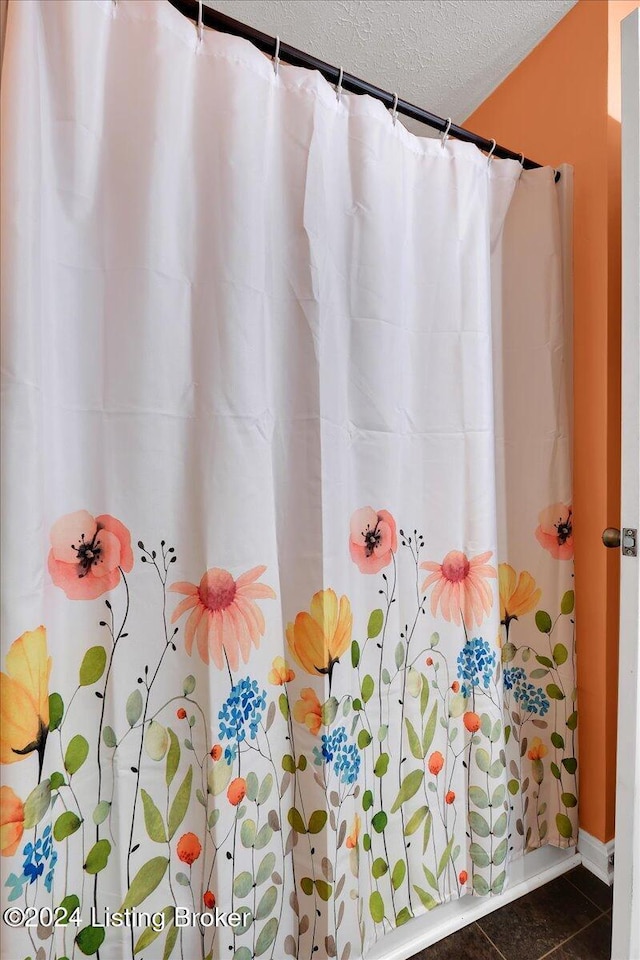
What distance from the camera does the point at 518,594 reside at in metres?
1.17

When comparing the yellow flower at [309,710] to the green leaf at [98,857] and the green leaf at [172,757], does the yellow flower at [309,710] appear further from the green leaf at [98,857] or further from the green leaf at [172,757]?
the green leaf at [98,857]

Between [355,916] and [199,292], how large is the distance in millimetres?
1245

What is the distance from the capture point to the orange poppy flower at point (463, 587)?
1026mm

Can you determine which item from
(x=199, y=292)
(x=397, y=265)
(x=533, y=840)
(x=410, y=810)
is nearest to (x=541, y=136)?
(x=397, y=265)

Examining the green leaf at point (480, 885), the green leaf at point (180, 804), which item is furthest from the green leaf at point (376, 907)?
the green leaf at point (180, 804)

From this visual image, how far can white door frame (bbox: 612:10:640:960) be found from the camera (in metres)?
0.85

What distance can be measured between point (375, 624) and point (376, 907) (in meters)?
0.60

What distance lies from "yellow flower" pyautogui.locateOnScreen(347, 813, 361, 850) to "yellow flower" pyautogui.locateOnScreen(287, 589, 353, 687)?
32cm

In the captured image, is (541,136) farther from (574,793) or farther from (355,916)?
(355,916)

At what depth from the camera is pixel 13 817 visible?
0.63m

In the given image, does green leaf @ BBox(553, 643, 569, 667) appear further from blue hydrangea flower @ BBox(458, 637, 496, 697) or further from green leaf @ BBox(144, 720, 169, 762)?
green leaf @ BBox(144, 720, 169, 762)

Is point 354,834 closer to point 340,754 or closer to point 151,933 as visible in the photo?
point 340,754

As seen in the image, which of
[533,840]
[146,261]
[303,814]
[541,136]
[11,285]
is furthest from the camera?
[541,136]

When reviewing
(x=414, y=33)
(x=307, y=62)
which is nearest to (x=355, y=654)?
(x=307, y=62)
